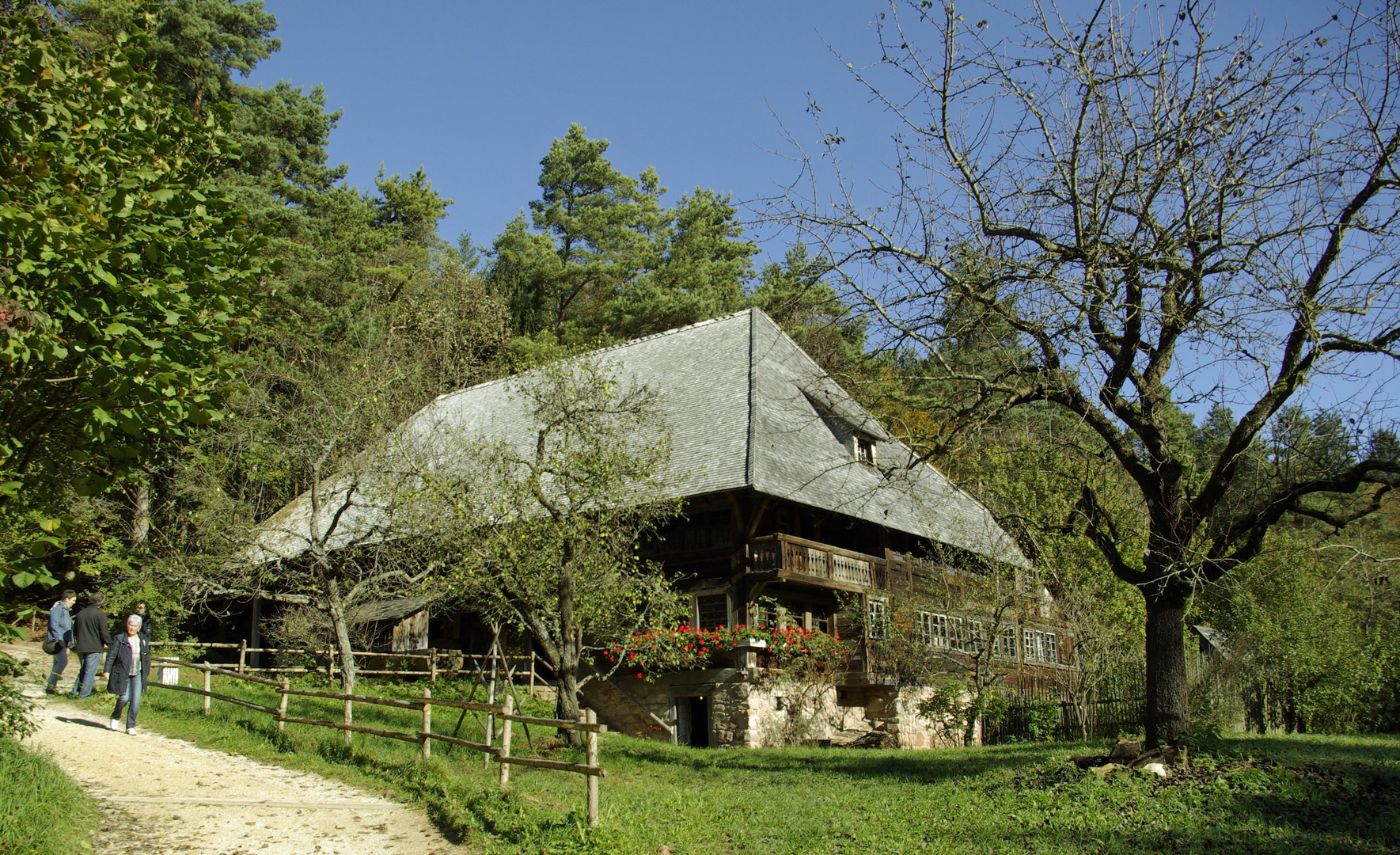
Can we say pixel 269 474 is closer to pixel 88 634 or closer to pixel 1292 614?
pixel 88 634

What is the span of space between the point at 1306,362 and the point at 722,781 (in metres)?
8.48

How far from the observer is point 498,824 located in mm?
9180

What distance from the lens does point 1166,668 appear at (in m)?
10.7

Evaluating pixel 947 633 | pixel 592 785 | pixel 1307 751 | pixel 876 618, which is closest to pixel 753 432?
pixel 876 618

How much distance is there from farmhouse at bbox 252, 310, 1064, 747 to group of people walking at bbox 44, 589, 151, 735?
361 cm

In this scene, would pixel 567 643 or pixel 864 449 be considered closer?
pixel 567 643

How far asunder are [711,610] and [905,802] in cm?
1069

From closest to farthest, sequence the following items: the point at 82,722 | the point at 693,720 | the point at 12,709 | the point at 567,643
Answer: the point at 12,709
the point at 82,722
the point at 567,643
the point at 693,720

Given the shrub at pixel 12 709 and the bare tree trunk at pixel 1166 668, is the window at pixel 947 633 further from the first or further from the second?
the shrub at pixel 12 709

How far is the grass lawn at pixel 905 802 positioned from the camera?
8.42 meters

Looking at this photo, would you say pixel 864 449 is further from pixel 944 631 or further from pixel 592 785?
pixel 592 785

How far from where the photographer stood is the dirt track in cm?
856

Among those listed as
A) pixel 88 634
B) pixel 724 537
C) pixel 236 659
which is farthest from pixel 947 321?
pixel 236 659

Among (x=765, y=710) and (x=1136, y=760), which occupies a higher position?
(x=1136, y=760)
